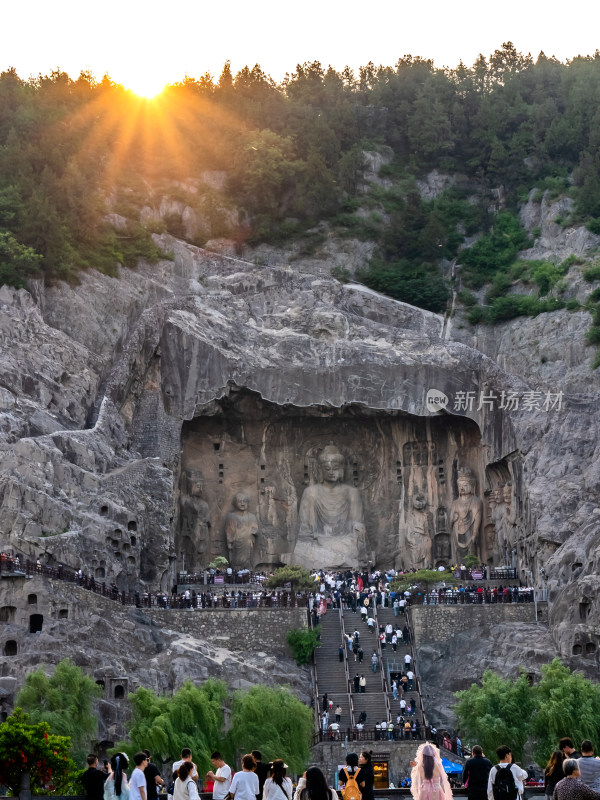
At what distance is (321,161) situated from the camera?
82.9 meters

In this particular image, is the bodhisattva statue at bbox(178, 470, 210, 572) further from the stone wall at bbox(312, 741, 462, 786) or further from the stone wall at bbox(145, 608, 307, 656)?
the stone wall at bbox(312, 741, 462, 786)

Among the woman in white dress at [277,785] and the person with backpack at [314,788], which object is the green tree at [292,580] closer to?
the woman in white dress at [277,785]

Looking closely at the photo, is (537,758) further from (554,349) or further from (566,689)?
(554,349)

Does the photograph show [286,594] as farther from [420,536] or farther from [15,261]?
[15,261]

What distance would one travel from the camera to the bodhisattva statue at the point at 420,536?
67562mm

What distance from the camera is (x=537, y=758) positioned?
145 ft

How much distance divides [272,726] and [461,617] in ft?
43.0

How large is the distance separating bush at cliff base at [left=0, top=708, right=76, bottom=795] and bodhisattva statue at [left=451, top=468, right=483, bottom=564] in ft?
130

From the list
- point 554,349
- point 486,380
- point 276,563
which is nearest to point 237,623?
point 276,563

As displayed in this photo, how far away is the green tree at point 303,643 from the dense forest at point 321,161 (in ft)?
76.4

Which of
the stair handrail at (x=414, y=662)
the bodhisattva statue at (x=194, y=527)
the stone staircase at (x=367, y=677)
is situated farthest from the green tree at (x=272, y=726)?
the bodhisattva statue at (x=194, y=527)

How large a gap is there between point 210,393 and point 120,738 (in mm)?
22743

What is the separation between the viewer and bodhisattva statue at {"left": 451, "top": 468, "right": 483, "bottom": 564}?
6706 centimetres

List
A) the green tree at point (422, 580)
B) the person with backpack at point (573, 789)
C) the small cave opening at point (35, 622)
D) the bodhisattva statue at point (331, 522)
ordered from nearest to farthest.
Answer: the person with backpack at point (573, 789) → the small cave opening at point (35, 622) → the green tree at point (422, 580) → the bodhisattva statue at point (331, 522)
